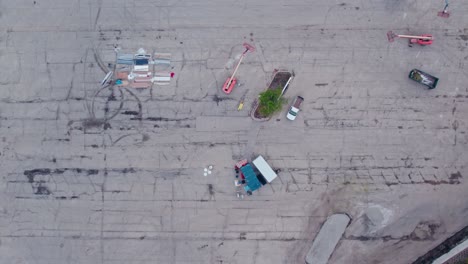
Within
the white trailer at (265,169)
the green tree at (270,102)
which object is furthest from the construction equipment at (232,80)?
the white trailer at (265,169)

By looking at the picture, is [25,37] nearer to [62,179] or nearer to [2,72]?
[2,72]

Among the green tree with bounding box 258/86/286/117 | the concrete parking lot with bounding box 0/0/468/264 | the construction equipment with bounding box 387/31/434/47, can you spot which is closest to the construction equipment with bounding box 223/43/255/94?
the concrete parking lot with bounding box 0/0/468/264

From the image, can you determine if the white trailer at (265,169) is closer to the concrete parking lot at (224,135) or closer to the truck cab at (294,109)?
the concrete parking lot at (224,135)

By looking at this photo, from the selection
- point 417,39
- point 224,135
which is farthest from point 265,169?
point 417,39

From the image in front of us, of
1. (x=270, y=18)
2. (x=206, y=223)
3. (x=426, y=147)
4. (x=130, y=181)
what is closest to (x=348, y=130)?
(x=426, y=147)

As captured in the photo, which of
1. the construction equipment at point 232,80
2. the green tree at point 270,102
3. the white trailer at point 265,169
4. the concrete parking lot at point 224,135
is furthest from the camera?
the construction equipment at point 232,80

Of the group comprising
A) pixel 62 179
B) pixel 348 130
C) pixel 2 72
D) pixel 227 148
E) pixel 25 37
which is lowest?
pixel 62 179
